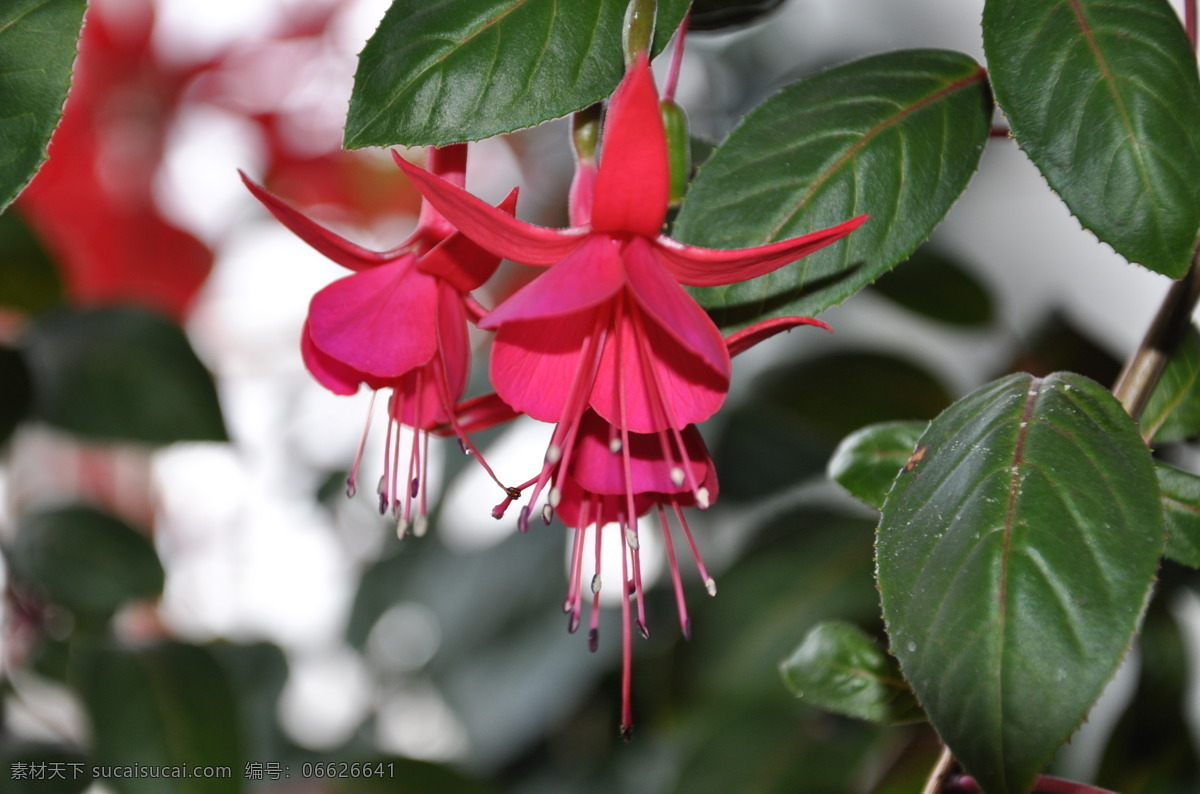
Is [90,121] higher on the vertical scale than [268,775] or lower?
higher

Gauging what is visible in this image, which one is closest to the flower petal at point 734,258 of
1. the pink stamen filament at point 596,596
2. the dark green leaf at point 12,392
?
the pink stamen filament at point 596,596

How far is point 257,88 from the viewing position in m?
1.77

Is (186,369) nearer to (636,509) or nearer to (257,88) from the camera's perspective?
(636,509)

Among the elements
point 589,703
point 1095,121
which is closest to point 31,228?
point 589,703

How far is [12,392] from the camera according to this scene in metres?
0.74

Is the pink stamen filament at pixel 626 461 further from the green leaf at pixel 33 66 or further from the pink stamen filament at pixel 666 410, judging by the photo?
the green leaf at pixel 33 66

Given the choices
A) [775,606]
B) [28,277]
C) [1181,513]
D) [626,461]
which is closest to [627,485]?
[626,461]

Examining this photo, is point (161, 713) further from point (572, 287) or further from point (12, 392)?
point (572, 287)

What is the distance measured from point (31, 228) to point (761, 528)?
0.71 meters

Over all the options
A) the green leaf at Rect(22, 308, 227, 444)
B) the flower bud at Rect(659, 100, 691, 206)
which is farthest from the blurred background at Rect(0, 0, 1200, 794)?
the flower bud at Rect(659, 100, 691, 206)

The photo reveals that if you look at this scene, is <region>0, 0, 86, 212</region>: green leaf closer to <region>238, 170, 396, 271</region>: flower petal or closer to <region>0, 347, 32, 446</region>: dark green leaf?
<region>238, 170, 396, 271</region>: flower petal

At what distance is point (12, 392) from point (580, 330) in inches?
23.1

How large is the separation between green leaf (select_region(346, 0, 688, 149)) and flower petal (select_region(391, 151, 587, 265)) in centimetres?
4

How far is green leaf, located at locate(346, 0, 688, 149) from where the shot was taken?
1.06 feet
